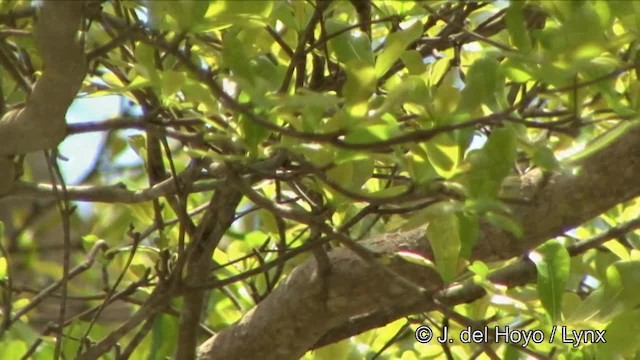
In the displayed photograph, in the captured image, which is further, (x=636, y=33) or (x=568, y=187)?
(x=568, y=187)

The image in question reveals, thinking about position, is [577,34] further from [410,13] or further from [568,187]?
[568,187]

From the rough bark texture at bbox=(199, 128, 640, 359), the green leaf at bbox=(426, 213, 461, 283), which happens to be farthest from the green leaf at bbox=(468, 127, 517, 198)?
the rough bark texture at bbox=(199, 128, 640, 359)

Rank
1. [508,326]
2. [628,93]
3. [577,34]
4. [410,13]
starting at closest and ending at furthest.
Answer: [577,34]
[410,13]
[628,93]
[508,326]

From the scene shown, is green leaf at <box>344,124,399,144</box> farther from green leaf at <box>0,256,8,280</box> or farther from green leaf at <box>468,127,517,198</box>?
green leaf at <box>0,256,8,280</box>

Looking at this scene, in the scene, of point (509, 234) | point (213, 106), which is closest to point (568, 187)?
point (509, 234)

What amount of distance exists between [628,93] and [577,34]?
12.0 inches

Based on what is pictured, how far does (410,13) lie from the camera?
0.77 meters

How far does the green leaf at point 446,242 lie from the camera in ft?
2.55

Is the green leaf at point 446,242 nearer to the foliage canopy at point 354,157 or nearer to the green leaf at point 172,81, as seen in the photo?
the foliage canopy at point 354,157

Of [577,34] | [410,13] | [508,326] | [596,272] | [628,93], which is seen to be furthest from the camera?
[596,272]

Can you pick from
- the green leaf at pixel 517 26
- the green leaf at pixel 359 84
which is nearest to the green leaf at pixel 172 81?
the green leaf at pixel 359 84

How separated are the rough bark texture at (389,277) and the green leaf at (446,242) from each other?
104 mm

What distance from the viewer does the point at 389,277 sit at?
90cm

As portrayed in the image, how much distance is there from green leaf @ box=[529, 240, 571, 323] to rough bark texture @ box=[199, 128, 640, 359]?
0.28 feet
